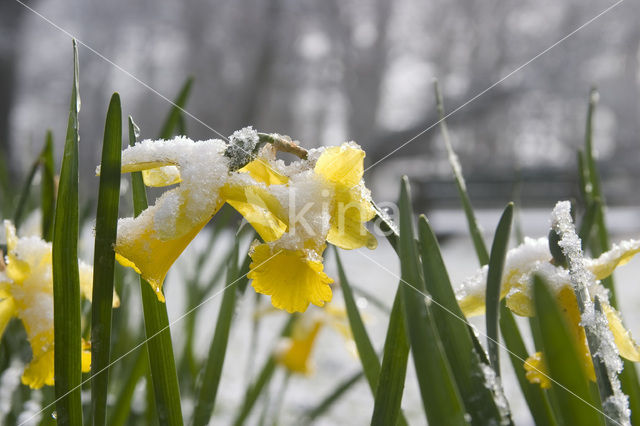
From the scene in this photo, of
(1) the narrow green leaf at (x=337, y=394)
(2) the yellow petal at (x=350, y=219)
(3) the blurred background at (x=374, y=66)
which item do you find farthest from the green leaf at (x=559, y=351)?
(3) the blurred background at (x=374, y=66)

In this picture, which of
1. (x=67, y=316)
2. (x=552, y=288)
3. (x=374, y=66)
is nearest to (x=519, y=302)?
(x=552, y=288)

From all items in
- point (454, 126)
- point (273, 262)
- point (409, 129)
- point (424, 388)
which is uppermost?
point (454, 126)

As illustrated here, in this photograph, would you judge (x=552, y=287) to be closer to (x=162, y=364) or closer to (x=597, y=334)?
(x=597, y=334)

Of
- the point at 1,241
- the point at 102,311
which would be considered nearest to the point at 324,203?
the point at 102,311

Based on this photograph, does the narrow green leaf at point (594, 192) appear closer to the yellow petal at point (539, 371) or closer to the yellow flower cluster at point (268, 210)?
the yellow petal at point (539, 371)

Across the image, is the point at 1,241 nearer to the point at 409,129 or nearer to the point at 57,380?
the point at 57,380

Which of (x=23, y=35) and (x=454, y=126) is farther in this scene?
(x=454, y=126)

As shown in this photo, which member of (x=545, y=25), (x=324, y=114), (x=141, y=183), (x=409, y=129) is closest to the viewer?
(x=141, y=183)

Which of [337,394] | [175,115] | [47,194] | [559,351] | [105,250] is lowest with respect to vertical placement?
[559,351]
